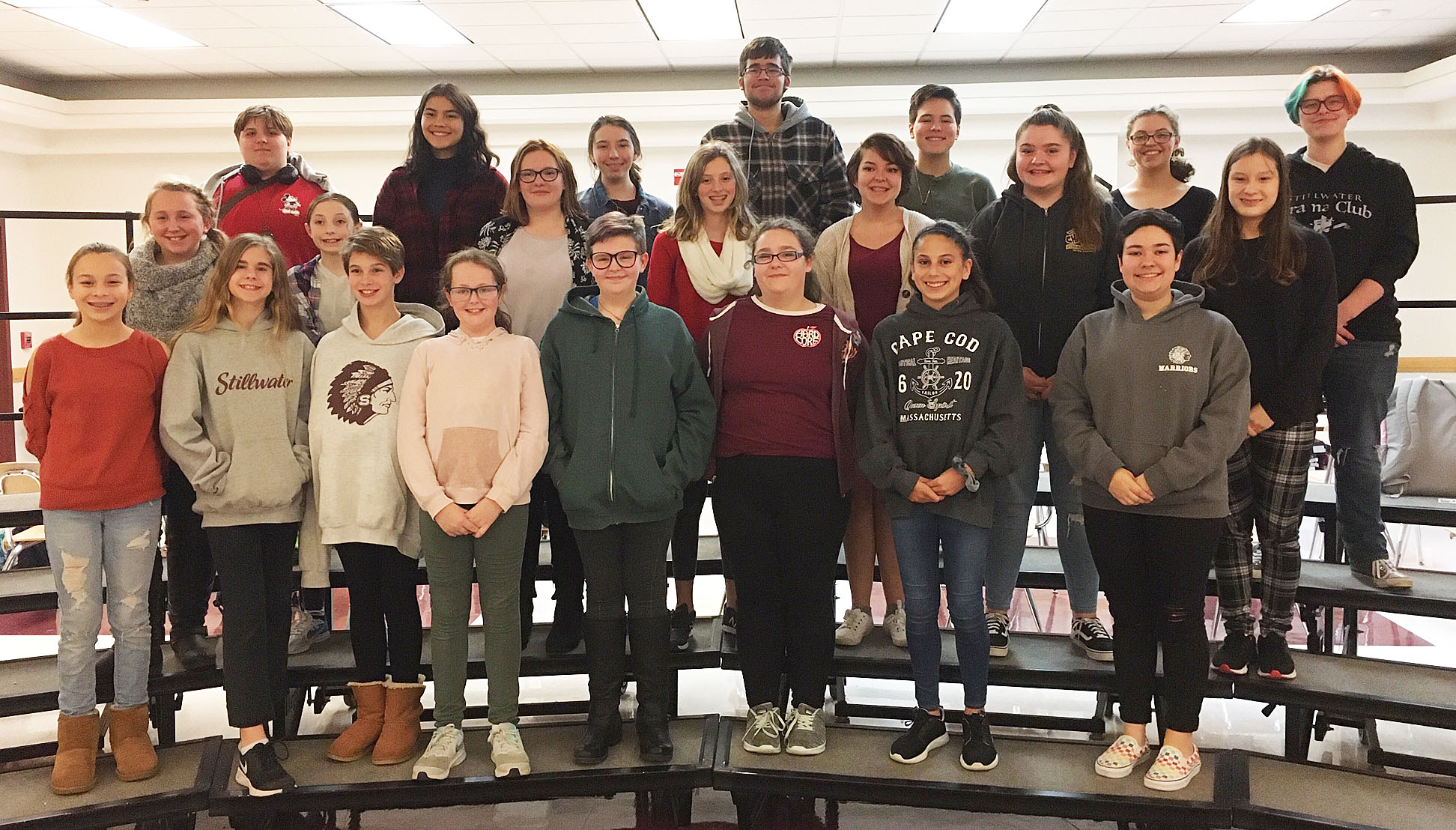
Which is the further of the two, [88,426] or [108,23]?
[108,23]

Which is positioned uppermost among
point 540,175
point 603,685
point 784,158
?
point 784,158

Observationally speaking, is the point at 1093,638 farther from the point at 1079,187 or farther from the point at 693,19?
the point at 693,19

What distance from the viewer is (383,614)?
2.63 metres

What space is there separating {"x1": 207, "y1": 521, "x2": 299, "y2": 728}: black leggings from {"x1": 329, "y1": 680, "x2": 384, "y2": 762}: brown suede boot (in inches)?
8.2

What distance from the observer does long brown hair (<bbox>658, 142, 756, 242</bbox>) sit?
2.79m

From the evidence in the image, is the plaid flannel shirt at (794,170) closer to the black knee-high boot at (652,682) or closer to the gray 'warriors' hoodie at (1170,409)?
the gray 'warriors' hoodie at (1170,409)

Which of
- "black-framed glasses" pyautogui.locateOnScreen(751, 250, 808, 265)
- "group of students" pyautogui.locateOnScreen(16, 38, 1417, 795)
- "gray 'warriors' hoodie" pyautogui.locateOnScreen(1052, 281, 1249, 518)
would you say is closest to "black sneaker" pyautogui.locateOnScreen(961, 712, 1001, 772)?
"group of students" pyautogui.locateOnScreen(16, 38, 1417, 795)

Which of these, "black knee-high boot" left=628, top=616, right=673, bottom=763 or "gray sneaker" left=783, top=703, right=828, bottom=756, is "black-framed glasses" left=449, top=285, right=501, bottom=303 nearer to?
"black knee-high boot" left=628, top=616, right=673, bottom=763

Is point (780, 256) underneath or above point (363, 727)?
above

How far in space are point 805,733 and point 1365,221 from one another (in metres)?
2.24

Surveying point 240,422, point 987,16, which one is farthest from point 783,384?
point 987,16

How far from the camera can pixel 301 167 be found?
334 cm

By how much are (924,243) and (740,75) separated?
112 cm

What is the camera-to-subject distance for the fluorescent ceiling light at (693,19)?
690 centimetres
